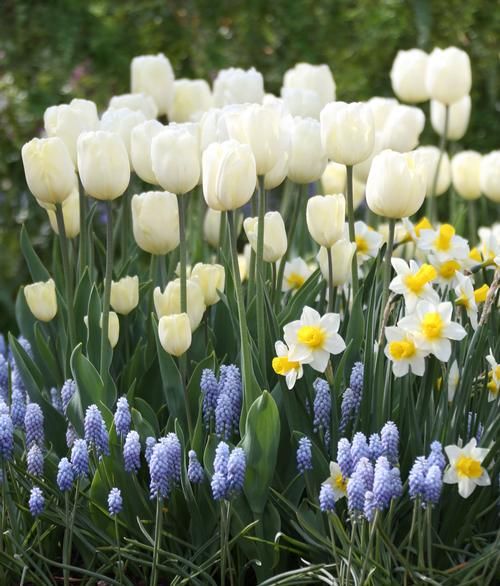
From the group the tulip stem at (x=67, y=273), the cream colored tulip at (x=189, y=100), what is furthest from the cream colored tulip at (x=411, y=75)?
the tulip stem at (x=67, y=273)

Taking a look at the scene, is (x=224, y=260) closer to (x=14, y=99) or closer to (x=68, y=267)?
→ (x=68, y=267)

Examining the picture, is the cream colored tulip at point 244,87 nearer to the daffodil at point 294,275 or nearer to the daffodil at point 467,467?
the daffodil at point 294,275

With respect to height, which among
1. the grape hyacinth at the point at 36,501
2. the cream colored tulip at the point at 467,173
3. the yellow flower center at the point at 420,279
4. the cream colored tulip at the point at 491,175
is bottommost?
the cream colored tulip at the point at 467,173

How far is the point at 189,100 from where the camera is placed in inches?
99.0

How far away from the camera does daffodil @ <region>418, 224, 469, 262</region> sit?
190 cm

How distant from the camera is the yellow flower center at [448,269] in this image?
1.90m

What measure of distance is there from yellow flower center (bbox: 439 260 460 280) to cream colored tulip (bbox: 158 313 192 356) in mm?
507

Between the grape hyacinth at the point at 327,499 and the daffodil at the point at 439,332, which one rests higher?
the daffodil at the point at 439,332

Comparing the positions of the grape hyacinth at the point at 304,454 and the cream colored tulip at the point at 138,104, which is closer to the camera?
the grape hyacinth at the point at 304,454

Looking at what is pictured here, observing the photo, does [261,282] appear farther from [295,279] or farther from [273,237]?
[295,279]

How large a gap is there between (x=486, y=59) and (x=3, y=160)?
1.83m

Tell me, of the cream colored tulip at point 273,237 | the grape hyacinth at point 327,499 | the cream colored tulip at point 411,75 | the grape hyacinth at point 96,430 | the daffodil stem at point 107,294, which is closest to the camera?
the grape hyacinth at point 327,499

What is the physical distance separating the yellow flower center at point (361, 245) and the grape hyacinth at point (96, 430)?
2.35ft

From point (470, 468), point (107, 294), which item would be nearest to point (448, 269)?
point (470, 468)
